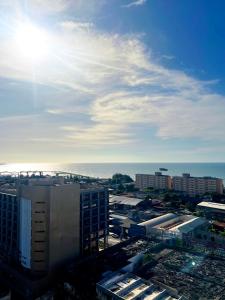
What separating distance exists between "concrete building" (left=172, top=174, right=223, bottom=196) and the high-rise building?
183 ft

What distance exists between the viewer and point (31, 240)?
81.2ft

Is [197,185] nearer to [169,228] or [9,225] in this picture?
[169,228]

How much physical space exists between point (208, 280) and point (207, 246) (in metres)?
8.55

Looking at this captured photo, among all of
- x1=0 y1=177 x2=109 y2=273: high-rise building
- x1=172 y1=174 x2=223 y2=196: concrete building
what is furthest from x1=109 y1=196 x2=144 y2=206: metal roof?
x1=0 y1=177 x2=109 y2=273: high-rise building

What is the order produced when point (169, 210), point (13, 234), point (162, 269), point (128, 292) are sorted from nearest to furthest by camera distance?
1. point (128, 292)
2. point (162, 269)
3. point (13, 234)
4. point (169, 210)

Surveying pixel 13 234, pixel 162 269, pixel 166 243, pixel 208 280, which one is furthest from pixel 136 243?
pixel 13 234

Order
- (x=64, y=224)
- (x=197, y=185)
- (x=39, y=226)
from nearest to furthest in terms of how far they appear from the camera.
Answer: (x=39, y=226)
(x=64, y=224)
(x=197, y=185)

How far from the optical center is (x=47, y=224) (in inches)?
982

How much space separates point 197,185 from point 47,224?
6357 cm

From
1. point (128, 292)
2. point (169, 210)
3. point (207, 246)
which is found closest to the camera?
point (128, 292)

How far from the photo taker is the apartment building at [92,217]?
2900 centimetres

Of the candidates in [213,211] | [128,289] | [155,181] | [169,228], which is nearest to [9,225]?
[128,289]

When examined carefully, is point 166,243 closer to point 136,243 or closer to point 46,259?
point 136,243

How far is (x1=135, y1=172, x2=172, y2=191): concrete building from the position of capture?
87800 mm
